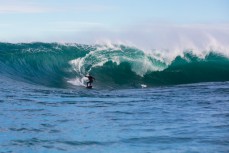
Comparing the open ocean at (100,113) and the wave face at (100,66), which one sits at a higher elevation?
the wave face at (100,66)

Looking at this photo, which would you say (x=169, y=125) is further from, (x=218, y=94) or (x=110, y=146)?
(x=218, y=94)

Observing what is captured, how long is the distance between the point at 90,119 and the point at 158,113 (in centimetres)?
197

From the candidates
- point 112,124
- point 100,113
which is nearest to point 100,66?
point 100,113

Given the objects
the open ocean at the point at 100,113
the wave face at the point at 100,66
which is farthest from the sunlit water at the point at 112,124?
the wave face at the point at 100,66

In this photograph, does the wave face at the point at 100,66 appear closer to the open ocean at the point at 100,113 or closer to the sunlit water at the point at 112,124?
the open ocean at the point at 100,113

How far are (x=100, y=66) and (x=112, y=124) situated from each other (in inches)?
702

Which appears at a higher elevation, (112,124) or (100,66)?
(100,66)

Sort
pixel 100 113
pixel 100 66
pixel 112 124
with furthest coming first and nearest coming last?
1. pixel 100 66
2. pixel 100 113
3. pixel 112 124

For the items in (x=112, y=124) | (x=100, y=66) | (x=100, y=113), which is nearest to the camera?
(x=112, y=124)

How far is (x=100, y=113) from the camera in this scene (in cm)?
1242

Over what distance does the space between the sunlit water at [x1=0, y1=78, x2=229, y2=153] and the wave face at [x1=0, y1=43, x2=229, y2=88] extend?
8324mm

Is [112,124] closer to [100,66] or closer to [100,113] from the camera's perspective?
[100,113]

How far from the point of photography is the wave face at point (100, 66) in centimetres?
2496

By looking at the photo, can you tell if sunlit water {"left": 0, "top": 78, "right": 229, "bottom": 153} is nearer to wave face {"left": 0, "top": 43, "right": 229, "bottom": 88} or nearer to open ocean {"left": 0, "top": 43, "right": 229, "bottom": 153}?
open ocean {"left": 0, "top": 43, "right": 229, "bottom": 153}
